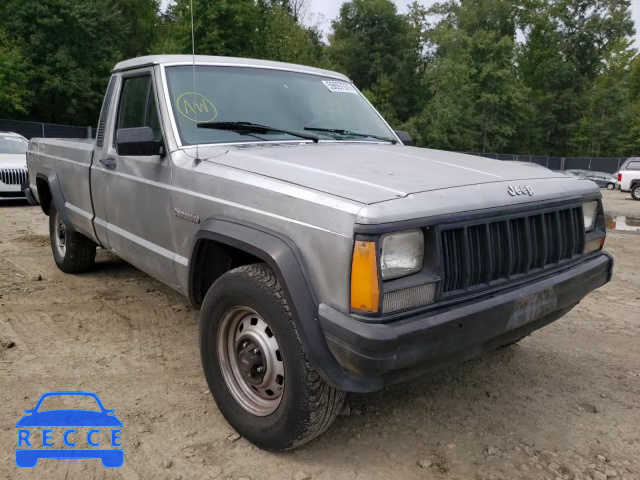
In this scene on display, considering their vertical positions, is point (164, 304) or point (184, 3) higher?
point (184, 3)

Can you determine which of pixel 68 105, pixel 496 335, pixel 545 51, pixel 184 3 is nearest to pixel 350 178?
pixel 496 335

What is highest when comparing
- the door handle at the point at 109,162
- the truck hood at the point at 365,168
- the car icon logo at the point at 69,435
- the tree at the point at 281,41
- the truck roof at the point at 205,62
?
the tree at the point at 281,41

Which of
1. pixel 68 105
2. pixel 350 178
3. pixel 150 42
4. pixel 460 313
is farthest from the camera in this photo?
pixel 150 42

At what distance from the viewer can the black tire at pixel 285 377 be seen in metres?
2.40

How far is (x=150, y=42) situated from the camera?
45.2 m

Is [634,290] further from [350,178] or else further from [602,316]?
[350,178]

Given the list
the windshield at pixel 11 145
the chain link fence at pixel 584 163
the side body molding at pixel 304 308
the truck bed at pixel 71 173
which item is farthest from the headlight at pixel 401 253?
the chain link fence at pixel 584 163

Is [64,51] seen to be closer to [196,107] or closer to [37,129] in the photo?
[37,129]

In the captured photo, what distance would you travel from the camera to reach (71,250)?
5.53 m

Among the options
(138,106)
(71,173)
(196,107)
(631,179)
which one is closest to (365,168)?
(196,107)

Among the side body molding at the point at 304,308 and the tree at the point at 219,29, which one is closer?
the side body molding at the point at 304,308

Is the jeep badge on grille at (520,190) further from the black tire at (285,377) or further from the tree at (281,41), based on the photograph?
the tree at (281,41)

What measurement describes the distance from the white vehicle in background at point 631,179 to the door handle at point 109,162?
67.5 feet

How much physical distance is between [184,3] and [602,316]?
3231cm
